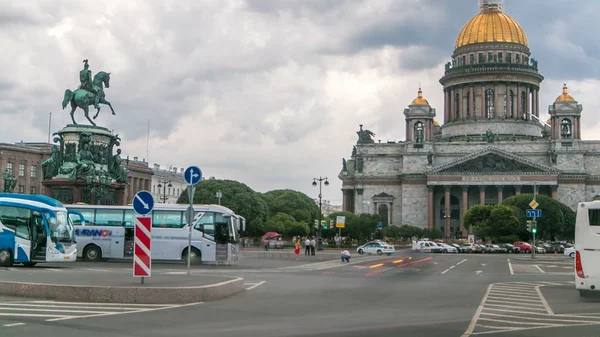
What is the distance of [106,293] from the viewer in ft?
67.7

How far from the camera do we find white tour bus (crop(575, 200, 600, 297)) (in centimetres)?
2362

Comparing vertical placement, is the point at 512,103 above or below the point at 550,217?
above

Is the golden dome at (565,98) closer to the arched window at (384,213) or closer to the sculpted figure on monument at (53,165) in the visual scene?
the arched window at (384,213)

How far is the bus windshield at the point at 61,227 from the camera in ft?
119

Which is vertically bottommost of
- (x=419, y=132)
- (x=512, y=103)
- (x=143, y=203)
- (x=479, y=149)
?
(x=143, y=203)

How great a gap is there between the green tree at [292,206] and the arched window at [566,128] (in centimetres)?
4936

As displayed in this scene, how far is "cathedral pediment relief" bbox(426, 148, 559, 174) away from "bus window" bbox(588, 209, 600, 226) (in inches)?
4456

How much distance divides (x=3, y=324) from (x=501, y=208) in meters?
97.8

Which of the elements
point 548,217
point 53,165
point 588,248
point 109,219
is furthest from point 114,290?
point 548,217

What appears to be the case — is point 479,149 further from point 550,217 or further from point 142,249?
point 142,249

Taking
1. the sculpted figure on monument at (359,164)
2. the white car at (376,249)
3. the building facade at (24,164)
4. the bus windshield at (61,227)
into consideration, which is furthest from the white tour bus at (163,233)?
the sculpted figure on monument at (359,164)

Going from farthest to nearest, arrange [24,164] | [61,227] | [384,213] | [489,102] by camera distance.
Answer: [489,102], [384,213], [24,164], [61,227]

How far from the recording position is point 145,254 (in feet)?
73.6

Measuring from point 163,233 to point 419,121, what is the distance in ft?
345
